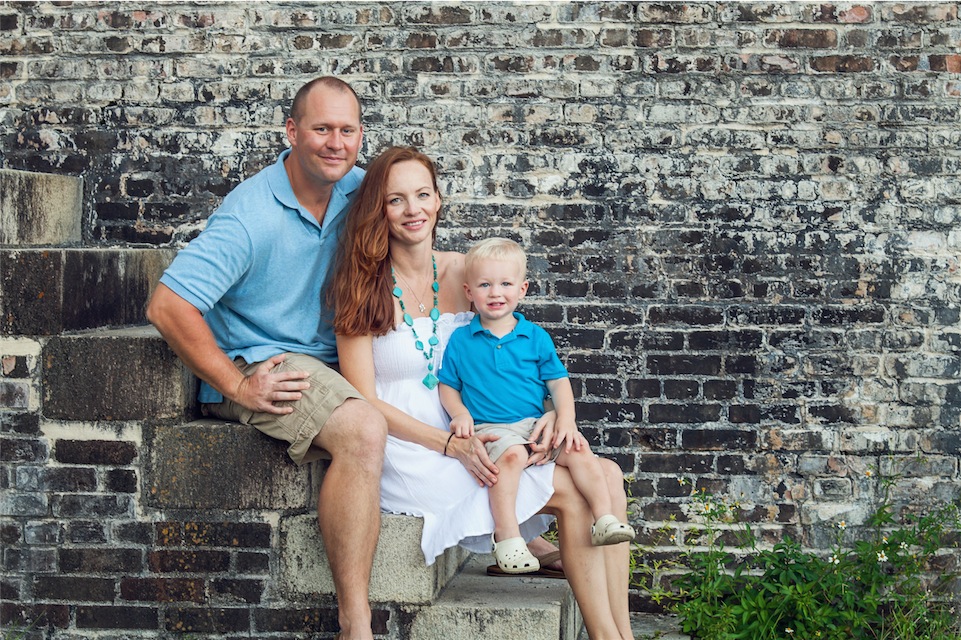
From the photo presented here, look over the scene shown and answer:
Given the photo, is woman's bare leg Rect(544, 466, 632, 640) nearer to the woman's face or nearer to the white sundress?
the white sundress

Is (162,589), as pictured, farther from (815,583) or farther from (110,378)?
(815,583)

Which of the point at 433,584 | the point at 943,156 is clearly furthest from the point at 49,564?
the point at 943,156

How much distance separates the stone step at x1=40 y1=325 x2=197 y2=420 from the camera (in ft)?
10.4

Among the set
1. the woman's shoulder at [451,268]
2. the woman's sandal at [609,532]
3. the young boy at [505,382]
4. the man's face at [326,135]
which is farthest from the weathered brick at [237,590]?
the man's face at [326,135]

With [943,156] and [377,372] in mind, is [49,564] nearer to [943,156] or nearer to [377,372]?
[377,372]

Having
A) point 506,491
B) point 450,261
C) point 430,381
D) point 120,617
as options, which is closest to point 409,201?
point 450,261

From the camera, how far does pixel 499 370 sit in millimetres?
3205

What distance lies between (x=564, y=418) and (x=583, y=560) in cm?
44

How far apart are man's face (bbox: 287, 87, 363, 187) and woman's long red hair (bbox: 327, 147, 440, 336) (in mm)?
121

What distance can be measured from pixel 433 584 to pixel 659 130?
7.49 ft

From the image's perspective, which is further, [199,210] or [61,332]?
[199,210]

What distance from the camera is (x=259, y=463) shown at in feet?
10.3

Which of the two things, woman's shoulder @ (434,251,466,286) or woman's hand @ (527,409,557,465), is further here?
woman's shoulder @ (434,251,466,286)

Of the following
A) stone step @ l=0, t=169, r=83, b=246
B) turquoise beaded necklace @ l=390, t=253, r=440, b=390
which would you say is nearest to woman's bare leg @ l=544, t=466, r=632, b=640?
turquoise beaded necklace @ l=390, t=253, r=440, b=390
